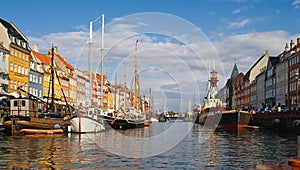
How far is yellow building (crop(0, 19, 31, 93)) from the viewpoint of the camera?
268 feet

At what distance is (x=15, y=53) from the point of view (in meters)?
85.3

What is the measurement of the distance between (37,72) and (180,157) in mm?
76427

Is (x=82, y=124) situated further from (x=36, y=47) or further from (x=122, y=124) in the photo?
Answer: (x=36, y=47)

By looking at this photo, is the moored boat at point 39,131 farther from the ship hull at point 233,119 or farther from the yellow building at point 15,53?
the ship hull at point 233,119

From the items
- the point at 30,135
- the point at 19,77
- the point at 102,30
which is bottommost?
the point at 30,135

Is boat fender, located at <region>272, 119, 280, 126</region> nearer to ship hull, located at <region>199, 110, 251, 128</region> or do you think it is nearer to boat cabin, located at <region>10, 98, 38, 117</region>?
ship hull, located at <region>199, 110, 251, 128</region>

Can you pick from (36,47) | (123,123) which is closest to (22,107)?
(123,123)

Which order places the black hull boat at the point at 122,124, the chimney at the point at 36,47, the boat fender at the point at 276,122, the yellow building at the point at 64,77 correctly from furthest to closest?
the chimney at the point at 36,47, the yellow building at the point at 64,77, the black hull boat at the point at 122,124, the boat fender at the point at 276,122

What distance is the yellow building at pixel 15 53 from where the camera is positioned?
81.7 m

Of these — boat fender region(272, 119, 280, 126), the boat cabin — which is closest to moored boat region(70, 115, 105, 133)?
the boat cabin

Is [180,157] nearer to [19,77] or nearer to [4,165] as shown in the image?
[4,165]

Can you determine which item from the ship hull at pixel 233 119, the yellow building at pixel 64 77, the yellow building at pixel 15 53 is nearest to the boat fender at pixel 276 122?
the ship hull at pixel 233 119

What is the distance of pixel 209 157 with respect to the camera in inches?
1115

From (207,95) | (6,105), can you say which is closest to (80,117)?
(6,105)
